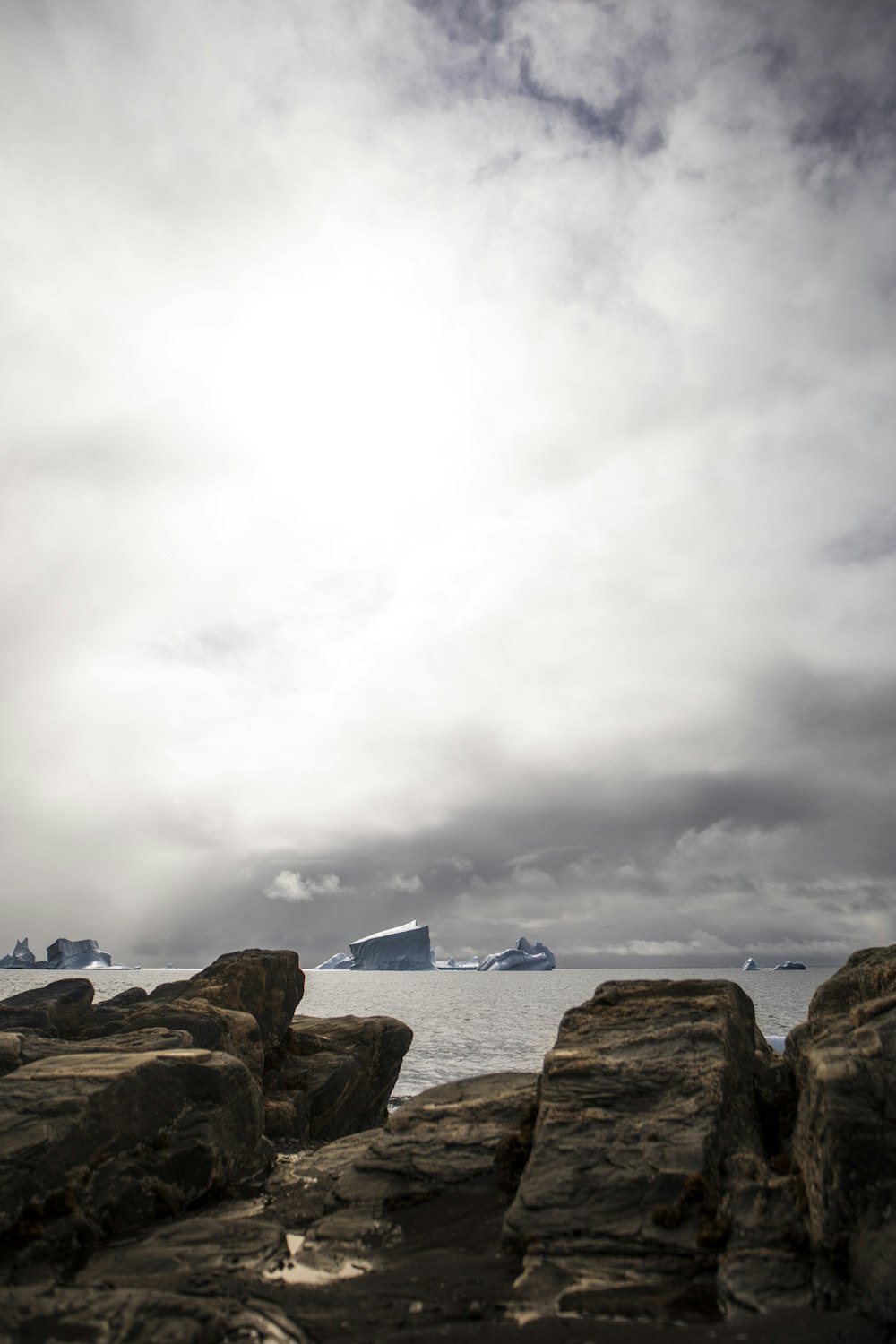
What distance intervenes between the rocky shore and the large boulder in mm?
36

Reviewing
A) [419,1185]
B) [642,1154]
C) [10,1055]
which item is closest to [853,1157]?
[642,1154]

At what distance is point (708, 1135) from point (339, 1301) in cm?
689

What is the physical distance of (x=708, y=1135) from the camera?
14.5m

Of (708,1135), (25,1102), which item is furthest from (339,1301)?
(25,1102)

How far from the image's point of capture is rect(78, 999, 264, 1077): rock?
82.9 feet

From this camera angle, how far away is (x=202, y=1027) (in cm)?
2550

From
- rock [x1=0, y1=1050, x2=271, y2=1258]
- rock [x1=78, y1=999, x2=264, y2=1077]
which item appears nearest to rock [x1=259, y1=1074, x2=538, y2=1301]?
rock [x1=0, y1=1050, x2=271, y2=1258]

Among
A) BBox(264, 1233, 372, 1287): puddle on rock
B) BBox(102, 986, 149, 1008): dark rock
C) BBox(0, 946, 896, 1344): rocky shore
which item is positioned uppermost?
BBox(102, 986, 149, 1008): dark rock

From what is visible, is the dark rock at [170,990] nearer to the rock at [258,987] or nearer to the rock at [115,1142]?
the rock at [258,987]

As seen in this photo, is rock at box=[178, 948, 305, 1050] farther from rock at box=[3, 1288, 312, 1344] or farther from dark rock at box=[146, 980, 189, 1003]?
rock at box=[3, 1288, 312, 1344]

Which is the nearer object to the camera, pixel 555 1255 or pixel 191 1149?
pixel 555 1255

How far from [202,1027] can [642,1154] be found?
52.3 feet

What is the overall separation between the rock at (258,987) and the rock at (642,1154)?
1724 centimetres

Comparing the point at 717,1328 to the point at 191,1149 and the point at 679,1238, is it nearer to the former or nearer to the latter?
the point at 679,1238
